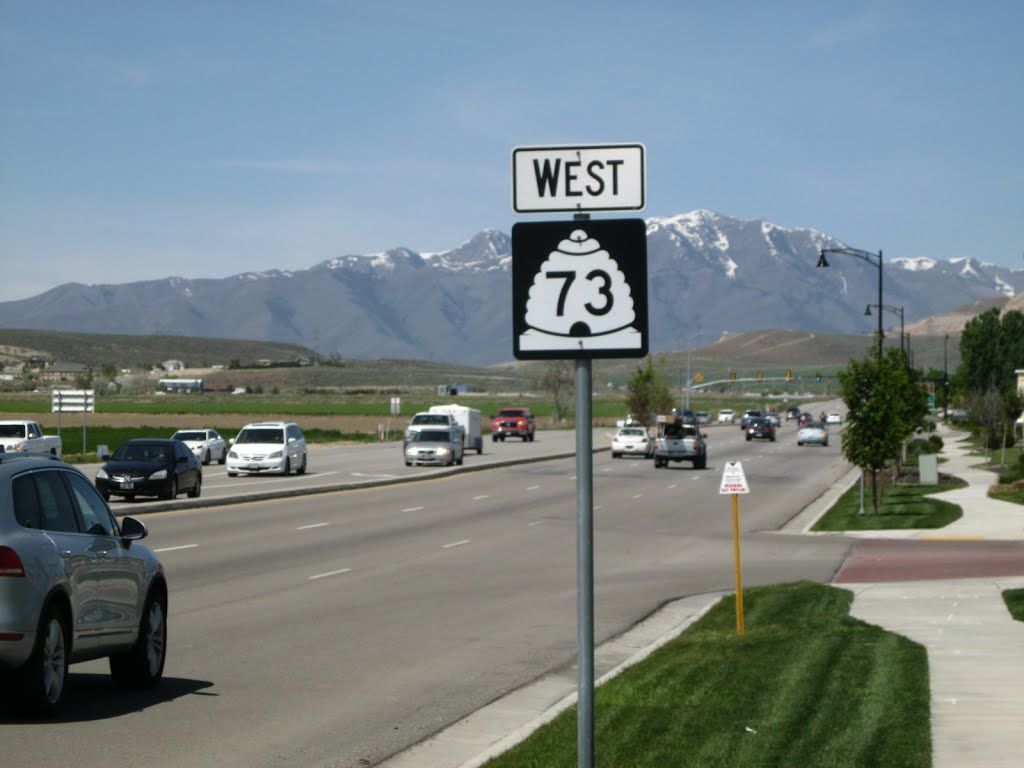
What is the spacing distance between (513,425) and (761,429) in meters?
16.3

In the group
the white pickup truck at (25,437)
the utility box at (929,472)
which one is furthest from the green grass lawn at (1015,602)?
the white pickup truck at (25,437)

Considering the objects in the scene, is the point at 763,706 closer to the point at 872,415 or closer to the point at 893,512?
the point at 872,415

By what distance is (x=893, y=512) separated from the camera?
3647 cm

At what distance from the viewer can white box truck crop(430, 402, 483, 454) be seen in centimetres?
6916

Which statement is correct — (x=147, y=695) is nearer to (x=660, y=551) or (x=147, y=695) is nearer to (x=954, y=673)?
(x=954, y=673)

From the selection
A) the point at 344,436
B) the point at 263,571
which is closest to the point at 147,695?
the point at 263,571

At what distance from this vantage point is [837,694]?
11281 millimetres

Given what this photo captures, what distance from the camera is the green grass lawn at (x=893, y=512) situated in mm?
33062

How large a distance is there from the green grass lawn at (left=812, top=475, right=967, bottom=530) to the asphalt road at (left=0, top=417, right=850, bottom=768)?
61.5 inches

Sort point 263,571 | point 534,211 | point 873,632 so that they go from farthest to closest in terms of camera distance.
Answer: point 263,571 < point 873,632 < point 534,211

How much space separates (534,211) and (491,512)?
29.2 meters

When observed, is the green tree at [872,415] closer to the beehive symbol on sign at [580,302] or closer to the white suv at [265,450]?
the white suv at [265,450]

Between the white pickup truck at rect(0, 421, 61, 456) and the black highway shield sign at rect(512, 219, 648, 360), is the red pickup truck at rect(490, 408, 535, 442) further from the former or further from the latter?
the black highway shield sign at rect(512, 219, 648, 360)

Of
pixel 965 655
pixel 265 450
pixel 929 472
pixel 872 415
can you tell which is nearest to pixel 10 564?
pixel 965 655
